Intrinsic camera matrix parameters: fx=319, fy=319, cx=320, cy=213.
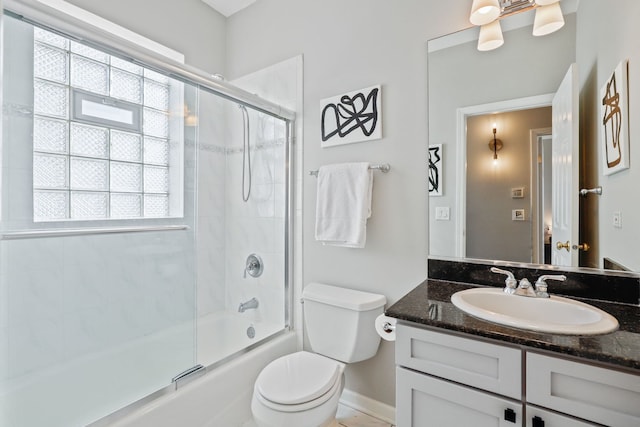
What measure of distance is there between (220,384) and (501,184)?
1696 millimetres

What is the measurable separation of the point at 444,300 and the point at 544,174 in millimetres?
717

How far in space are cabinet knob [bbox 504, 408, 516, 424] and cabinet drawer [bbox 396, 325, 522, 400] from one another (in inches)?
1.6

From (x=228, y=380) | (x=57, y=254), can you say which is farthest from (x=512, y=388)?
(x=57, y=254)

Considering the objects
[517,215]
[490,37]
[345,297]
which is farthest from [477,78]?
[345,297]

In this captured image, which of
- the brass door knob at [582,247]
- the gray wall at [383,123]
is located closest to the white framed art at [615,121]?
the brass door knob at [582,247]

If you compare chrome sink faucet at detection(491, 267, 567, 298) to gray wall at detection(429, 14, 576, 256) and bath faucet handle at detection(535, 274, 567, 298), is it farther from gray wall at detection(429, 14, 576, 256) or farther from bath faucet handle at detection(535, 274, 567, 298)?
gray wall at detection(429, 14, 576, 256)

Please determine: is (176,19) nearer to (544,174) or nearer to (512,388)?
(544,174)

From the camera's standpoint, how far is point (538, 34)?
137 cm

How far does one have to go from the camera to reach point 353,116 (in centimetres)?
187

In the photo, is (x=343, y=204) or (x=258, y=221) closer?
(x=343, y=204)

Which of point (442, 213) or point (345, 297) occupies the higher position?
point (442, 213)

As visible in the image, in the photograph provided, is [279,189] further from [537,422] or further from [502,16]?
[537,422]

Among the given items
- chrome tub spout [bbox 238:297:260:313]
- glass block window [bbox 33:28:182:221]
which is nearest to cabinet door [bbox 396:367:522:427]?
chrome tub spout [bbox 238:297:260:313]

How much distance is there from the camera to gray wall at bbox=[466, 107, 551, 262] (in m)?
1.41
